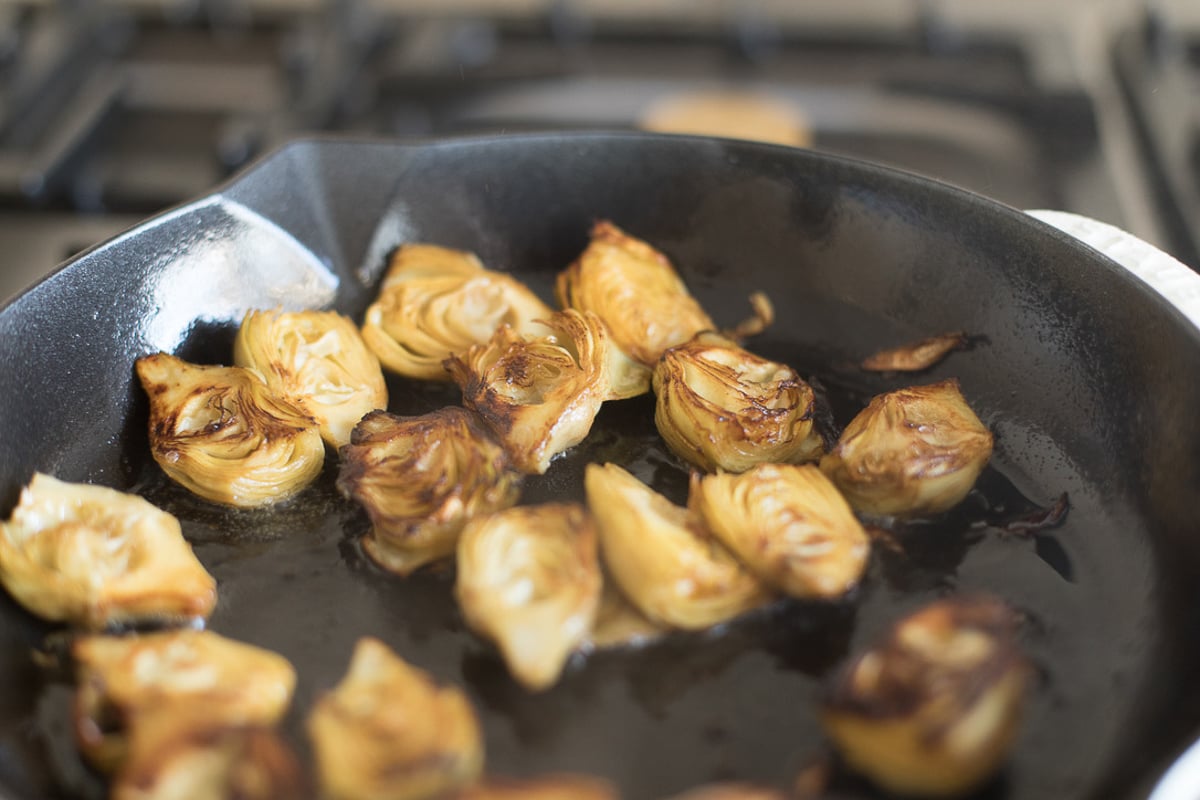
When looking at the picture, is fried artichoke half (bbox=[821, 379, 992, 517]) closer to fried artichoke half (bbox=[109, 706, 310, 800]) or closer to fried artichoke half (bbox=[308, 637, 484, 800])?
fried artichoke half (bbox=[308, 637, 484, 800])

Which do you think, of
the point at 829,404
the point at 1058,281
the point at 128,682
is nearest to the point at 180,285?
the point at 128,682

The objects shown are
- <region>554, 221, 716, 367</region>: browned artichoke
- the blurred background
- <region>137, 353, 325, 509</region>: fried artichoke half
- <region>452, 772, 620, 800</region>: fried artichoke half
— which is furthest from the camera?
the blurred background

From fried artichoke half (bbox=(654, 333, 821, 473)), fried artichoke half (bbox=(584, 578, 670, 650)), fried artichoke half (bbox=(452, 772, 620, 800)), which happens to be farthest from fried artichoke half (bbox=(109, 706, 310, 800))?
fried artichoke half (bbox=(654, 333, 821, 473))

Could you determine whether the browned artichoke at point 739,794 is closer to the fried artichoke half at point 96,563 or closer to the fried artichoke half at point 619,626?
the fried artichoke half at point 619,626

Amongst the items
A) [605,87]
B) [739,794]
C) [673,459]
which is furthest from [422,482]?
[605,87]

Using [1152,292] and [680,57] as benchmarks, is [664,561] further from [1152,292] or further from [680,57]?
[680,57]

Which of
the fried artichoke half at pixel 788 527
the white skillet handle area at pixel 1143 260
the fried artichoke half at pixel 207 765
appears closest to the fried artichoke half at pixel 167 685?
the fried artichoke half at pixel 207 765

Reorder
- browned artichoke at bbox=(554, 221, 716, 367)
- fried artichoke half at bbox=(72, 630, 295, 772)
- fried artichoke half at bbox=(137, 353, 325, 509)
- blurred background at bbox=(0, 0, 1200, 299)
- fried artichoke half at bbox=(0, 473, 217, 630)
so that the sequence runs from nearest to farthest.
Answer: fried artichoke half at bbox=(72, 630, 295, 772)
fried artichoke half at bbox=(0, 473, 217, 630)
fried artichoke half at bbox=(137, 353, 325, 509)
browned artichoke at bbox=(554, 221, 716, 367)
blurred background at bbox=(0, 0, 1200, 299)
